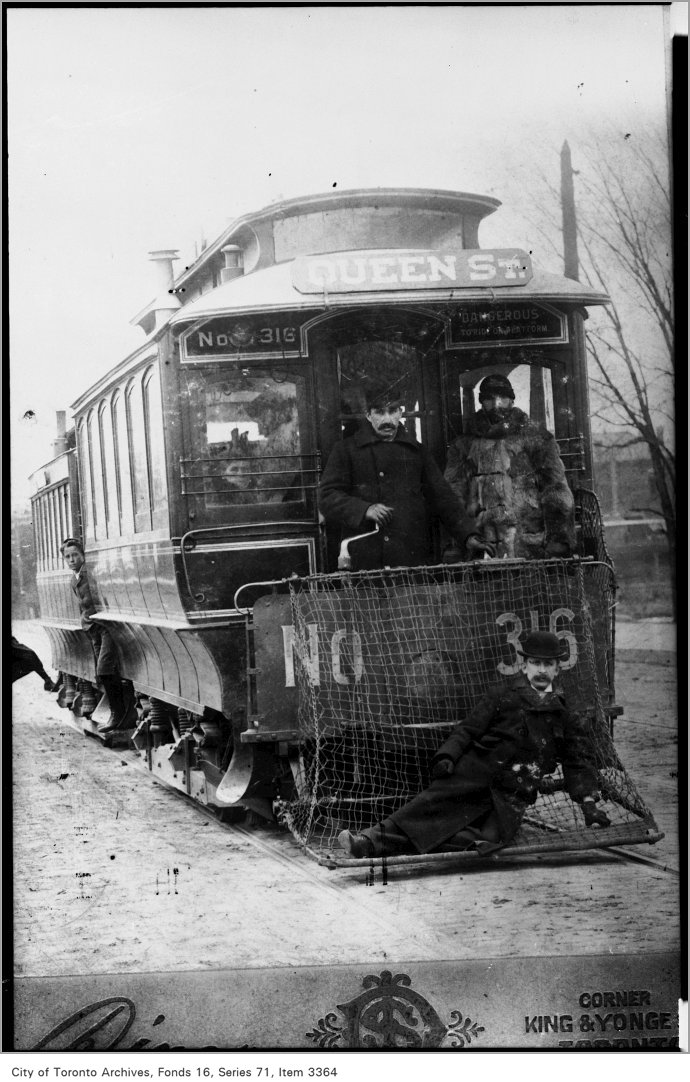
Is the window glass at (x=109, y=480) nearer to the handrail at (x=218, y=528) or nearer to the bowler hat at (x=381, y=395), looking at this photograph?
the handrail at (x=218, y=528)

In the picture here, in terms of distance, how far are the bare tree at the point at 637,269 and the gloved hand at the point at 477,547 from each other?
836 millimetres

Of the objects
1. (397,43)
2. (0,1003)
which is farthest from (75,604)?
(397,43)

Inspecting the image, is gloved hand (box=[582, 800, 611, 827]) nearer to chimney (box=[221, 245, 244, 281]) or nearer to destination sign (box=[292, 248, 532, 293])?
destination sign (box=[292, 248, 532, 293])

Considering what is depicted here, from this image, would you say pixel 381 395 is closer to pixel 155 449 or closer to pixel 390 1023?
pixel 155 449

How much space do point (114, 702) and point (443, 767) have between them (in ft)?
8.43

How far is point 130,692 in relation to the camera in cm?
909

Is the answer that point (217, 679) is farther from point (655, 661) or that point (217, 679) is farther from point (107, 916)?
point (655, 661)

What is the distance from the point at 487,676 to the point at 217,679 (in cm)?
147

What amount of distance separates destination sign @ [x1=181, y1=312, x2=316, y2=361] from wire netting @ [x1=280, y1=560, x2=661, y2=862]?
1.25 m

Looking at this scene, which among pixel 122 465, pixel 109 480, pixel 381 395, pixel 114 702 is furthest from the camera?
pixel 114 702

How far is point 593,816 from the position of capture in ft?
23.7

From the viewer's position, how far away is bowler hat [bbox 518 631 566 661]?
7.23 metres

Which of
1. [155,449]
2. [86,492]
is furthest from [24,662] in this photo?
[86,492]

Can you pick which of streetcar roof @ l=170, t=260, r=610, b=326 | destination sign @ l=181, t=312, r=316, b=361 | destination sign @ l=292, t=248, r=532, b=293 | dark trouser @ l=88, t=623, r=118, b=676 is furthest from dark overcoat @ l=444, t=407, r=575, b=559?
dark trouser @ l=88, t=623, r=118, b=676
